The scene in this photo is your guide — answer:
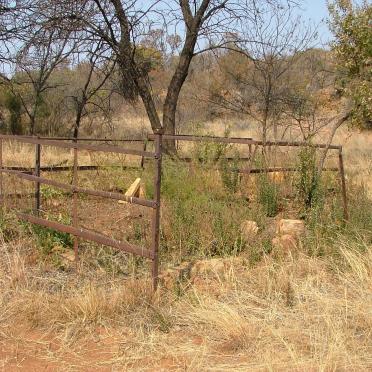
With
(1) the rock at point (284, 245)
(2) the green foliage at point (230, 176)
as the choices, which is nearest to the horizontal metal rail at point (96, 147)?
(1) the rock at point (284, 245)

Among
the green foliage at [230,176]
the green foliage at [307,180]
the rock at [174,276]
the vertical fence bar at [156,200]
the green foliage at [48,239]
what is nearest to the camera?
the vertical fence bar at [156,200]

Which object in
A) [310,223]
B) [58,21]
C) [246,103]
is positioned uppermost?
[58,21]

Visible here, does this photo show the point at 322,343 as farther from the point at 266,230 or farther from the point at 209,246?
the point at 266,230

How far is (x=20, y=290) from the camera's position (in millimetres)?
4664

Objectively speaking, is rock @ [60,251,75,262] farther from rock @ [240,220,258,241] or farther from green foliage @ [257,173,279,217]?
green foliage @ [257,173,279,217]

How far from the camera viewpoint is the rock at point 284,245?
5660 mm

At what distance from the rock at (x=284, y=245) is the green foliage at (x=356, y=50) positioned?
4044mm

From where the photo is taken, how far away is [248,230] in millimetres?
6129

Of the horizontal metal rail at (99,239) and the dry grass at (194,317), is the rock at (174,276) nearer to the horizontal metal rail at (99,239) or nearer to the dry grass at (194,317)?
the dry grass at (194,317)

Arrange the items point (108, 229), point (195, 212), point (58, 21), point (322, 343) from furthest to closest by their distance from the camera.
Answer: point (58, 21), point (108, 229), point (195, 212), point (322, 343)

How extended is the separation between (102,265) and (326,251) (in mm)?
2316

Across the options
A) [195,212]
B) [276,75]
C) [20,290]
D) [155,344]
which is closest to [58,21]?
[276,75]

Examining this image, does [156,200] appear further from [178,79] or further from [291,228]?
[178,79]

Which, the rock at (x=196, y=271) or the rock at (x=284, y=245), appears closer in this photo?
the rock at (x=196, y=271)
